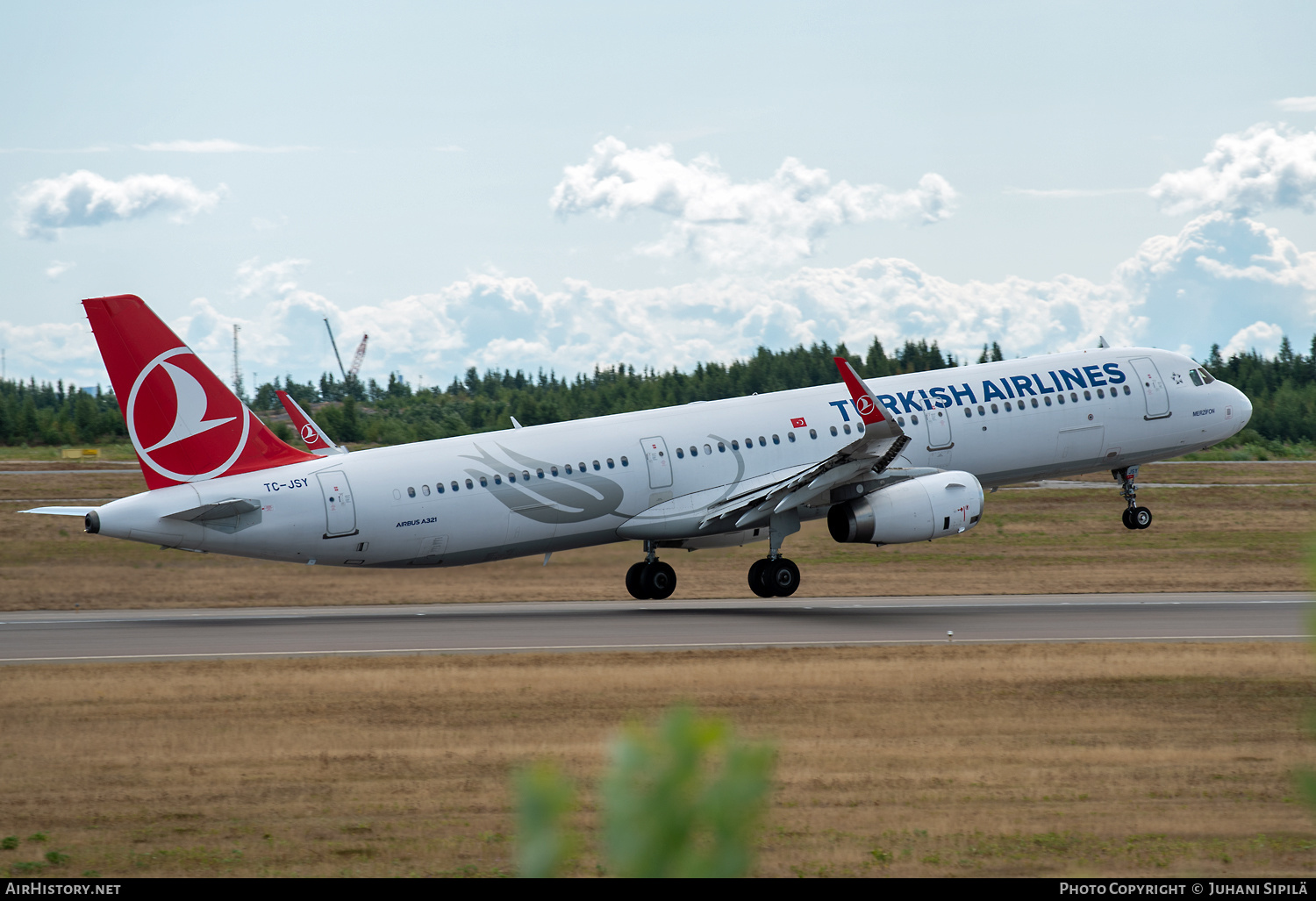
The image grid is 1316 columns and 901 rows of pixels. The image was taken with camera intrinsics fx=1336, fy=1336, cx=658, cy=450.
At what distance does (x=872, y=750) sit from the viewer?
56.9 ft

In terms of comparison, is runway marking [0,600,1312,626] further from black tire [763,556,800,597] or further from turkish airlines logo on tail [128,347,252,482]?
turkish airlines logo on tail [128,347,252,482]

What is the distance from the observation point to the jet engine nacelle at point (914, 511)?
3216 centimetres

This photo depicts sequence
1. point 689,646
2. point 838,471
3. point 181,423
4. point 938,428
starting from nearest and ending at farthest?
point 689,646 → point 181,423 → point 838,471 → point 938,428

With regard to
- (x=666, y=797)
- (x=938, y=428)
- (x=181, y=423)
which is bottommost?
(x=666, y=797)

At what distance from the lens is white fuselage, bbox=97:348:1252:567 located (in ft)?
96.7

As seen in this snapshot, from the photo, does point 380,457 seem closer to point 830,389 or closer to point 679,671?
point 679,671

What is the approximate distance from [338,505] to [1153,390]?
23503 millimetres

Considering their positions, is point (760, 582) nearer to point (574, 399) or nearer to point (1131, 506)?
point (1131, 506)

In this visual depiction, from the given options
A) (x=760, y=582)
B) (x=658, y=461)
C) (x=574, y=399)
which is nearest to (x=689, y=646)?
(x=658, y=461)

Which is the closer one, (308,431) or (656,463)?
(656,463)

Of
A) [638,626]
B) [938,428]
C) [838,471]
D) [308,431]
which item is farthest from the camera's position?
[938,428]

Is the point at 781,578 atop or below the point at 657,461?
below

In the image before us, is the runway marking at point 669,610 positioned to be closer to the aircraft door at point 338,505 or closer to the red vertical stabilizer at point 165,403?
the aircraft door at point 338,505

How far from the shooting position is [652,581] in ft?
117
